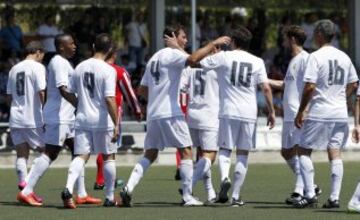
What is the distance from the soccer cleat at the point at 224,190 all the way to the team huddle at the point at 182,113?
0.01 metres

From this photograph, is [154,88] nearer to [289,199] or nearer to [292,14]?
[289,199]

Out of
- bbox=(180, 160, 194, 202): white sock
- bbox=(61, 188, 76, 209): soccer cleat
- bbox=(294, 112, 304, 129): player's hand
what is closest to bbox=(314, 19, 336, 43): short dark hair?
bbox=(294, 112, 304, 129): player's hand

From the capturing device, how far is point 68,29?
29344mm

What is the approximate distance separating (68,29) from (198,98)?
12.4 meters

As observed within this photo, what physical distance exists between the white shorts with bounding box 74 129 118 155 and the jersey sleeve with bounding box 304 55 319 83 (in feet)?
8.15

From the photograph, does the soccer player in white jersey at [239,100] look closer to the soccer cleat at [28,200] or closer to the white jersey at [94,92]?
the white jersey at [94,92]

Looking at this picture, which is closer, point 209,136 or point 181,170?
point 181,170

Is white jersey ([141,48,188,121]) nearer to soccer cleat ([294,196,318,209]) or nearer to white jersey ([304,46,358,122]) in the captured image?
white jersey ([304,46,358,122])

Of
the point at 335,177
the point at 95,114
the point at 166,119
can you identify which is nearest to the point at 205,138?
the point at 166,119

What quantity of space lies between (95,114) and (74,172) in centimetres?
75

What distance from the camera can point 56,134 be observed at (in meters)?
16.3

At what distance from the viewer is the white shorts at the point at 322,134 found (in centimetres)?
1492

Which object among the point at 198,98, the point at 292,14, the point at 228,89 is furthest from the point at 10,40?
the point at 228,89

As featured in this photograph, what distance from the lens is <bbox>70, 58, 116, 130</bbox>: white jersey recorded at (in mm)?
15281
